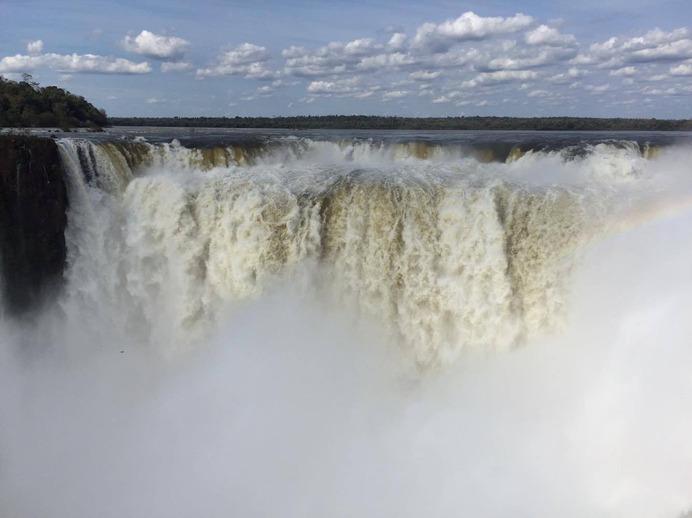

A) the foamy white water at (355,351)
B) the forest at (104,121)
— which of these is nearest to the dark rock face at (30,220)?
the foamy white water at (355,351)

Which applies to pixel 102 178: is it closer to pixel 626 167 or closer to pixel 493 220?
pixel 493 220

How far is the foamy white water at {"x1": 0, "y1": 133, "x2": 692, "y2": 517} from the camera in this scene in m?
11.2

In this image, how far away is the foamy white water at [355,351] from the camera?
1121 centimetres

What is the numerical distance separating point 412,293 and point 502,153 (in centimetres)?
852

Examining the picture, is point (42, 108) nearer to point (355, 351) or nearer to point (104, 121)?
point (104, 121)

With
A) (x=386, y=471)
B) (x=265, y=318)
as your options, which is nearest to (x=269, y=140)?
(x=265, y=318)

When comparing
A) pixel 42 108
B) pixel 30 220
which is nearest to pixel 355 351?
pixel 30 220

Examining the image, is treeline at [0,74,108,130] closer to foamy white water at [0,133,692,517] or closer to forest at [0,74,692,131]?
forest at [0,74,692,131]

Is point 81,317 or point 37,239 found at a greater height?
point 37,239

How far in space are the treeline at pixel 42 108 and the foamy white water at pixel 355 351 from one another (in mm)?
17980

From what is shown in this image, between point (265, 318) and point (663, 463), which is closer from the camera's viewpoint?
point (663, 463)

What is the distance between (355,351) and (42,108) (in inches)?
1019

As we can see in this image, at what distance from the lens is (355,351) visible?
13.5 m

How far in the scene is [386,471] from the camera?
11.6m
